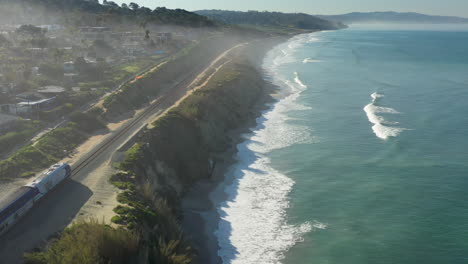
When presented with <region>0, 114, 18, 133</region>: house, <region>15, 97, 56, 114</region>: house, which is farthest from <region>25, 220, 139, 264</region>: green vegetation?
<region>15, 97, 56, 114</region>: house

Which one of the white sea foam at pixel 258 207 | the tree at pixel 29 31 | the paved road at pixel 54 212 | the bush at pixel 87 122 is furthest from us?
the tree at pixel 29 31

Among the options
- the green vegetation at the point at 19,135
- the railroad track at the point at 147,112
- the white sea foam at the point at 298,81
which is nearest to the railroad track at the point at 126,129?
the railroad track at the point at 147,112

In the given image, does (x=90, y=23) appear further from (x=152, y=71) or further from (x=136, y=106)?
(x=136, y=106)

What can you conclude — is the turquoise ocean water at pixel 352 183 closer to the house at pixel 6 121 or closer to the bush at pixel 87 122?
the bush at pixel 87 122

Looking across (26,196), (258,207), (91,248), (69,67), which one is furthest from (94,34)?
(91,248)

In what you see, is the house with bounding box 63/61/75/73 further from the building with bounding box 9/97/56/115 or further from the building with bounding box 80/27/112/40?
the building with bounding box 80/27/112/40

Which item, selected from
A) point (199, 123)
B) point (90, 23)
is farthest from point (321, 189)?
point (90, 23)

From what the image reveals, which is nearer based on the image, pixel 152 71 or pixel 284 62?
pixel 152 71
